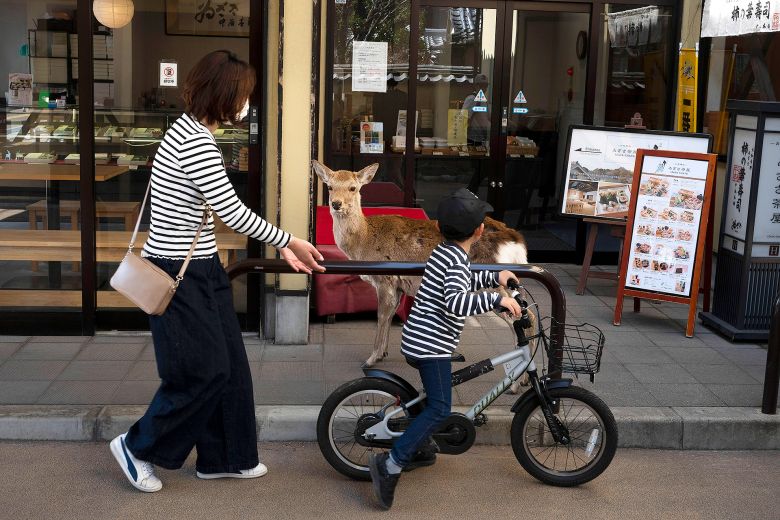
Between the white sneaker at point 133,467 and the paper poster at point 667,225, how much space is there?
4622 millimetres

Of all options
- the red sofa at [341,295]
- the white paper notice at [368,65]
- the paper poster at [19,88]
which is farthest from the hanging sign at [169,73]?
the white paper notice at [368,65]

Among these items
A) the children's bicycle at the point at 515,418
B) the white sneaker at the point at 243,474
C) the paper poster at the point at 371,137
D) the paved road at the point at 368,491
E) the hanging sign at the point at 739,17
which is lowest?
the paved road at the point at 368,491

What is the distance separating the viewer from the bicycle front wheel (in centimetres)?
522

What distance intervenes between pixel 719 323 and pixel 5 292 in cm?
570

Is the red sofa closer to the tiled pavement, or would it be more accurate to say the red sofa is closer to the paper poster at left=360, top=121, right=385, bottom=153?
the tiled pavement

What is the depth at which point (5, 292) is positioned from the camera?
7.82 m

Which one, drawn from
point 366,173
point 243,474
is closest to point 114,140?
point 366,173

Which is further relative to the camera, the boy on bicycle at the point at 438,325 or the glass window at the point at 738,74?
the glass window at the point at 738,74

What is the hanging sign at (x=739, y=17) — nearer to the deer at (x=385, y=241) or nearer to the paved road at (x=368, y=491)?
the deer at (x=385, y=241)

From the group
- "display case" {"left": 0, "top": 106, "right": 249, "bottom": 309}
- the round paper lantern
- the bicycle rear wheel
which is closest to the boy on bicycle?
the bicycle rear wheel

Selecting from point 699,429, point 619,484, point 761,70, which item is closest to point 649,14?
point 761,70

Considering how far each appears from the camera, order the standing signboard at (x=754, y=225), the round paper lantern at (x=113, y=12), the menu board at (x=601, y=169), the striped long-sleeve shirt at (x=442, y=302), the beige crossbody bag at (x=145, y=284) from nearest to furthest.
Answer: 1. the beige crossbody bag at (x=145, y=284)
2. the striped long-sleeve shirt at (x=442, y=302)
3. the round paper lantern at (x=113, y=12)
4. the standing signboard at (x=754, y=225)
5. the menu board at (x=601, y=169)

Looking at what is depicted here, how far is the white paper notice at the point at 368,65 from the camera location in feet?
32.3

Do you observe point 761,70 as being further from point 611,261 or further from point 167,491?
point 167,491
